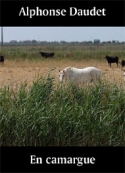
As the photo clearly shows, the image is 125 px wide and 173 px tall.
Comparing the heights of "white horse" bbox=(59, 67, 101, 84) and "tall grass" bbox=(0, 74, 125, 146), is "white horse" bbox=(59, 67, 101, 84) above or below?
above

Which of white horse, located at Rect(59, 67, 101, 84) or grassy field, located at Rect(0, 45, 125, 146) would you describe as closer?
grassy field, located at Rect(0, 45, 125, 146)

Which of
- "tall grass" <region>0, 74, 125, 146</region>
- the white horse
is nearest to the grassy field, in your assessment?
"tall grass" <region>0, 74, 125, 146</region>

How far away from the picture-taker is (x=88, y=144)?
Answer: 454 cm

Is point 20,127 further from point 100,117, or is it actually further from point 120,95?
point 120,95

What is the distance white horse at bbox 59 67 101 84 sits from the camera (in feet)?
27.9

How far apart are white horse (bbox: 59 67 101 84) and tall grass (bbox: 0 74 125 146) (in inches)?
131

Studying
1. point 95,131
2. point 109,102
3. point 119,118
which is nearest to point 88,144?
point 95,131

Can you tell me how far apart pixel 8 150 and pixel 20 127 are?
401 millimetres

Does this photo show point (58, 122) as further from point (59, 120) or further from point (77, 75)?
point (77, 75)

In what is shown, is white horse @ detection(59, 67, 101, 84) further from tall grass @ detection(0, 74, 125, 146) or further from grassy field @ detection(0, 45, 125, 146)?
tall grass @ detection(0, 74, 125, 146)

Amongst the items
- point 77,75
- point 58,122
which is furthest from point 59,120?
point 77,75

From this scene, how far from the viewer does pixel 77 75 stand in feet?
28.6

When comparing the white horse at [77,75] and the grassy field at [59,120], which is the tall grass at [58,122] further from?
the white horse at [77,75]

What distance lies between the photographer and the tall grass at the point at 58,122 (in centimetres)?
446
